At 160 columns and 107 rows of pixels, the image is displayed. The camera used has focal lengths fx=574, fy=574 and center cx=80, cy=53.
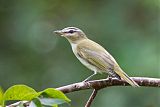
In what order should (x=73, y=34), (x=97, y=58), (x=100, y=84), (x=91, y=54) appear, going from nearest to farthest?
(x=100, y=84)
(x=97, y=58)
(x=91, y=54)
(x=73, y=34)

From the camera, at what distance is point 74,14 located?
7000 millimetres

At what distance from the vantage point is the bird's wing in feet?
11.1

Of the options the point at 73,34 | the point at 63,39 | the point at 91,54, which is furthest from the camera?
the point at 63,39

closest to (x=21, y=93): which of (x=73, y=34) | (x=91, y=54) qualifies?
(x=91, y=54)

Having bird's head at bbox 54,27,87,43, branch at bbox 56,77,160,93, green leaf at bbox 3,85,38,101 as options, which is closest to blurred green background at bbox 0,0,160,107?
bird's head at bbox 54,27,87,43

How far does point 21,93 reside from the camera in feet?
4.38

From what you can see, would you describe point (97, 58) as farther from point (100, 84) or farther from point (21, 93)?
point (21, 93)

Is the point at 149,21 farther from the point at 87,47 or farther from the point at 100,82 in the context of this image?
the point at 100,82

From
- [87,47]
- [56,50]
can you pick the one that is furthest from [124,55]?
[87,47]

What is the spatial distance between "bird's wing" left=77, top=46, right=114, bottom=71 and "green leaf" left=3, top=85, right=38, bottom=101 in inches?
75.1

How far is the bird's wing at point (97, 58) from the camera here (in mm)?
3369

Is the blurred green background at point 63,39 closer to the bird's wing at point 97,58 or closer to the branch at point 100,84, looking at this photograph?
the bird's wing at point 97,58

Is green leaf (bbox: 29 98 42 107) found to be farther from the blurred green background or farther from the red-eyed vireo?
the blurred green background

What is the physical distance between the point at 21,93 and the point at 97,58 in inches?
87.4
